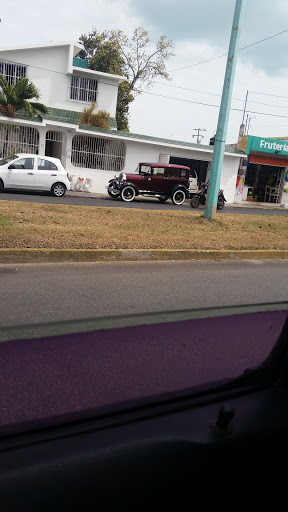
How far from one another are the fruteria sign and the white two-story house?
2815 mm

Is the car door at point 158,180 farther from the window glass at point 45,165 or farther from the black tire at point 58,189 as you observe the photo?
the window glass at point 45,165

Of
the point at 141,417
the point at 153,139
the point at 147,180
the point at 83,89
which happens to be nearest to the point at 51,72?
the point at 83,89

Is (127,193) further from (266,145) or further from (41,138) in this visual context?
(266,145)

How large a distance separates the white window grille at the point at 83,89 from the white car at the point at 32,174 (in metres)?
9.06

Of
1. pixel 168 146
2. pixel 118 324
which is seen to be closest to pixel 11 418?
pixel 118 324

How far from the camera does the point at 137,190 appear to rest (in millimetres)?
19125

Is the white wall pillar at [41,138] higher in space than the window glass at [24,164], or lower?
higher

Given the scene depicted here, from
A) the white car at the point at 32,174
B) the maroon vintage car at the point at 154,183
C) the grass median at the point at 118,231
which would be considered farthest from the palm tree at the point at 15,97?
the grass median at the point at 118,231

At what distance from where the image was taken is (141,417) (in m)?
1.24

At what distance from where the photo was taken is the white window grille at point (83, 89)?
2385 centimetres

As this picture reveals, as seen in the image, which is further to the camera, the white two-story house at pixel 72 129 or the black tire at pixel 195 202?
the white two-story house at pixel 72 129

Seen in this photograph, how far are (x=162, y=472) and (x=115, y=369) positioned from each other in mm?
336

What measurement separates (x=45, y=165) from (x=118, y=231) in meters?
8.71

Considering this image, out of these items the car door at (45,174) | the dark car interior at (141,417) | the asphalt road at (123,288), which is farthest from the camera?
the car door at (45,174)
